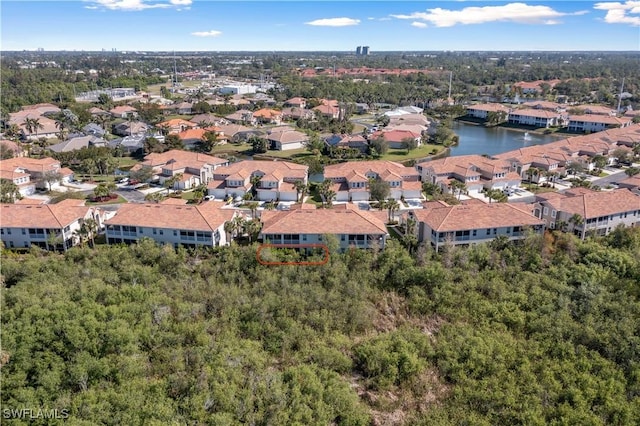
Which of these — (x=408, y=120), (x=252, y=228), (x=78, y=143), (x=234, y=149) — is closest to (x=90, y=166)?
(x=78, y=143)

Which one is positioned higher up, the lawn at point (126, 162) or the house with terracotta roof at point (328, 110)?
the house with terracotta roof at point (328, 110)

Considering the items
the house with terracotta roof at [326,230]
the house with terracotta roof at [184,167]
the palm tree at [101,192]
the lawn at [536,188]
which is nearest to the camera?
the house with terracotta roof at [326,230]

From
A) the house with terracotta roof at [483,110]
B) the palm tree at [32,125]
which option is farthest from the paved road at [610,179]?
the palm tree at [32,125]

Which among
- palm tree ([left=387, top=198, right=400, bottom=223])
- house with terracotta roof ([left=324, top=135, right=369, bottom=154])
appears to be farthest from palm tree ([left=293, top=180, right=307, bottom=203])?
house with terracotta roof ([left=324, top=135, right=369, bottom=154])

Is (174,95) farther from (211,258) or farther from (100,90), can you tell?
(211,258)

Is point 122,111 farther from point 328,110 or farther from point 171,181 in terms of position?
point 171,181

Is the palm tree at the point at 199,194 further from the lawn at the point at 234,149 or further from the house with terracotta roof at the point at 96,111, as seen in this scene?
the house with terracotta roof at the point at 96,111

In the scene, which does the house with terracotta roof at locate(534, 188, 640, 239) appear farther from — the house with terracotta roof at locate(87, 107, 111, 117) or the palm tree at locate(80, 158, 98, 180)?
the house with terracotta roof at locate(87, 107, 111, 117)

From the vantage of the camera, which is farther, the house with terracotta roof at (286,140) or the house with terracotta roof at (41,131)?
the house with terracotta roof at (41,131)
